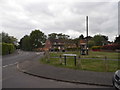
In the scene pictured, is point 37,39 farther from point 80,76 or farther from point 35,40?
point 80,76

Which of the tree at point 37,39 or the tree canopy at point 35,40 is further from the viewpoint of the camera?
the tree canopy at point 35,40

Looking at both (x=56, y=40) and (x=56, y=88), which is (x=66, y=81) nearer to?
(x=56, y=88)

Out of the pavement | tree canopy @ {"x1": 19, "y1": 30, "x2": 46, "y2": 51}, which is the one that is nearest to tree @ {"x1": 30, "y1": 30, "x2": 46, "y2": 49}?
tree canopy @ {"x1": 19, "y1": 30, "x2": 46, "y2": 51}

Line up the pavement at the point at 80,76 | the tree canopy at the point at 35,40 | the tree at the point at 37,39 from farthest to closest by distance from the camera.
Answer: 1. the tree canopy at the point at 35,40
2. the tree at the point at 37,39
3. the pavement at the point at 80,76

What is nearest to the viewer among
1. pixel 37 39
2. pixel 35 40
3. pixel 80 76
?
pixel 80 76

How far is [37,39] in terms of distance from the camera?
7194 cm

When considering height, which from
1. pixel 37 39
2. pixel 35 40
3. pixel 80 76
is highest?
pixel 37 39

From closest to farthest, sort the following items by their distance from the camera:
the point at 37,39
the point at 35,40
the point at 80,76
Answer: the point at 80,76
the point at 35,40
the point at 37,39

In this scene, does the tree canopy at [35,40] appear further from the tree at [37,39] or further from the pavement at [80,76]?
the pavement at [80,76]

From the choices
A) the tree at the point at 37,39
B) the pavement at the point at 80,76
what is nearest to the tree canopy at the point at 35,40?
the tree at the point at 37,39

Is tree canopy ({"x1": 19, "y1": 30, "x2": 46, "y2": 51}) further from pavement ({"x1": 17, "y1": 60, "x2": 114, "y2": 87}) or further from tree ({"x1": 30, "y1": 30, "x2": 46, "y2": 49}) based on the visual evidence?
pavement ({"x1": 17, "y1": 60, "x2": 114, "y2": 87})

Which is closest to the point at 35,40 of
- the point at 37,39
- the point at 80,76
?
the point at 37,39

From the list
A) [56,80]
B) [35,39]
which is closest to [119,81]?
[56,80]

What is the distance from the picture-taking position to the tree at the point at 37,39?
71188mm
